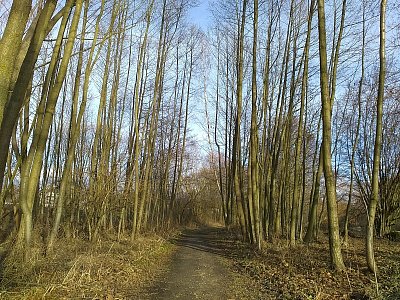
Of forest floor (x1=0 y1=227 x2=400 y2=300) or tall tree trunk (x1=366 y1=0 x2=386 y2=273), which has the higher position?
tall tree trunk (x1=366 y1=0 x2=386 y2=273)

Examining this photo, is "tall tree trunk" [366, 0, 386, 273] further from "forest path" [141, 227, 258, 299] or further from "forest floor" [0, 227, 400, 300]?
"forest path" [141, 227, 258, 299]

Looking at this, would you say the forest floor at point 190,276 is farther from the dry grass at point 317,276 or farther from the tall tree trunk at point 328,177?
the tall tree trunk at point 328,177

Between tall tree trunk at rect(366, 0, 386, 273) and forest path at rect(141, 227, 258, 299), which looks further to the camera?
tall tree trunk at rect(366, 0, 386, 273)

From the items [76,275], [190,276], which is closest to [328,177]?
[190,276]

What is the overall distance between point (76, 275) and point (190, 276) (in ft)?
11.1

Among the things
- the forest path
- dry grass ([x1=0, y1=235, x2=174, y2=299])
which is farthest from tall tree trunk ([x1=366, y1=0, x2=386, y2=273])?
dry grass ([x1=0, y1=235, x2=174, y2=299])

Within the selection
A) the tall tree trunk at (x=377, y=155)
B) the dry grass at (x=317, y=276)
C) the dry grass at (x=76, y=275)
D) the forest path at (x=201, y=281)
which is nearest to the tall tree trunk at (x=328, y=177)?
the dry grass at (x=317, y=276)

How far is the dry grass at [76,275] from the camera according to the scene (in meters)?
5.74

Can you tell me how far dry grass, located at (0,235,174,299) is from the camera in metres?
5.74

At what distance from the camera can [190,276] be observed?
31.2ft

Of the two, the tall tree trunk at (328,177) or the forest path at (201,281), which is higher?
the tall tree trunk at (328,177)

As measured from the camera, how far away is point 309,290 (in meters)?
7.27

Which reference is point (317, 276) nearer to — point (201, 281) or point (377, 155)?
point (201, 281)

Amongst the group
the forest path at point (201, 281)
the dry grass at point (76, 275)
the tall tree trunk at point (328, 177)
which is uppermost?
the tall tree trunk at point (328, 177)
